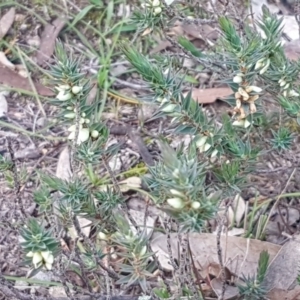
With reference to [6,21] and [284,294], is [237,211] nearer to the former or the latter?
[284,294]

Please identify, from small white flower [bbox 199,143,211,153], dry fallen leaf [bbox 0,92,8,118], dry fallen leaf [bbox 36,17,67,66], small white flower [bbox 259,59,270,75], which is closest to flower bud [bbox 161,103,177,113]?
small white flower [bbox 199,143,211,153]

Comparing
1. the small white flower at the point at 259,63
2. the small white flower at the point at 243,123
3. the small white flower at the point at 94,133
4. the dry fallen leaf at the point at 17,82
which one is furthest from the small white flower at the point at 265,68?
the dry fallen leaf at the point at 17,82

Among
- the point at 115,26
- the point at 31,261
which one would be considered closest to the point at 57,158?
the point at 115,26

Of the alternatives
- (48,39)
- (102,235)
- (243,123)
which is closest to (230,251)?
(102,235)

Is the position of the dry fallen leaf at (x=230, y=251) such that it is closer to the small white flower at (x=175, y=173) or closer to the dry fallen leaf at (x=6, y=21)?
the small white flower at (x=175, y=173)

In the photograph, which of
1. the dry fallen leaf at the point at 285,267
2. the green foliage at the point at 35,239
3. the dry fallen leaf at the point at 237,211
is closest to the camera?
the green foliage at the point at 35,239

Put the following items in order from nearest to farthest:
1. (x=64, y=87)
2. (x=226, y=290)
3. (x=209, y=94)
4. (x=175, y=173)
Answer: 1. (x=175, y=173)
2. (x=64, y=87)
3. (x=226, y=290)
4. (x=209, y=94)
